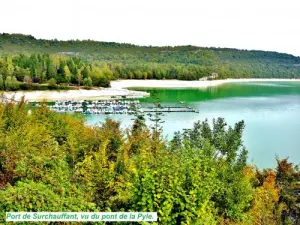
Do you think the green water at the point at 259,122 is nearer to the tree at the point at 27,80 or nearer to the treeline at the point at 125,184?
the treeline at the point at 125,184

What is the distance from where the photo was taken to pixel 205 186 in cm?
471

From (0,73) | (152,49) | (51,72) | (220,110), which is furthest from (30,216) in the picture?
(152,49)

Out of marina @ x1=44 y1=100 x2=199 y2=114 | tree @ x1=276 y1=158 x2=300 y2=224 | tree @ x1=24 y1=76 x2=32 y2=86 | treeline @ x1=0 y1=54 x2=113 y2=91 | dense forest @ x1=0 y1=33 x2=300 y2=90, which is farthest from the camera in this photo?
dense forest @ x1=0 y1=33 x2=300 y2=90

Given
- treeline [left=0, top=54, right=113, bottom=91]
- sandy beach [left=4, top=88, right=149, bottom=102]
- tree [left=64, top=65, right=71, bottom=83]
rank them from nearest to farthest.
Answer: sandy beach [left=4, top=88, right=149, bottom=102] → treeline [left=0, top=54, right=113, bottom=91] → tree [left=64, top=65, right=71, bottom=83]

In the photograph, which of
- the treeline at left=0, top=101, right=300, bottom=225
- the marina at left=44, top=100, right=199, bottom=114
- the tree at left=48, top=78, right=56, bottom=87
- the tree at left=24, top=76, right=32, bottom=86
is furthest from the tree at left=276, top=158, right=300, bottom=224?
the tree at left=48, top=78, right=56, bottom=87

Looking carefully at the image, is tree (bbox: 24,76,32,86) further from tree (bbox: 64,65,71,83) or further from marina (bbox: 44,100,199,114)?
marina (bbox: 44,100,199,114)

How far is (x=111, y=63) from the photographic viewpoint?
278 ft

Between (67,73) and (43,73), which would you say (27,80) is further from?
(67,73)

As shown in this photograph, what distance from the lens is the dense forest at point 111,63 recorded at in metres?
53.8

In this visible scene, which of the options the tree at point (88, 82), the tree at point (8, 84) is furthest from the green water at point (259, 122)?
the tree at point (8, 84)

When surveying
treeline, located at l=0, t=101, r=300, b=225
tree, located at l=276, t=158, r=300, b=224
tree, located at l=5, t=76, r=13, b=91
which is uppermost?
treeline, located at l=0, t=101, r=300, b=225

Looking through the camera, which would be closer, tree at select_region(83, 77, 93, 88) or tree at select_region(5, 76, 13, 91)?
tree at select_region(5, 76, 13, 91)

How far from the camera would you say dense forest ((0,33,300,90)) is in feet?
176

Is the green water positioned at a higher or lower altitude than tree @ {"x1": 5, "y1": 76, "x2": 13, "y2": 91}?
lower
